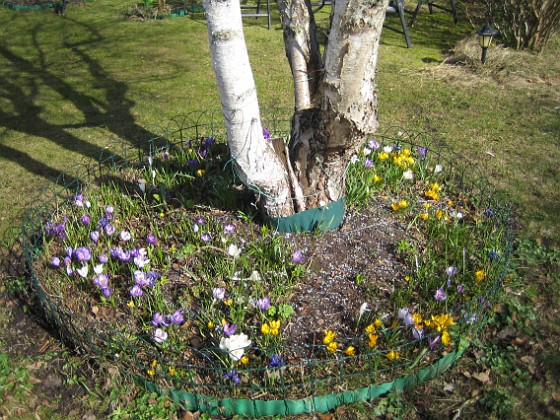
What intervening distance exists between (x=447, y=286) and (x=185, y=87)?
4497 mm

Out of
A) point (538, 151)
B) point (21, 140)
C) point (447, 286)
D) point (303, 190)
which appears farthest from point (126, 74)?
point (447, 286)

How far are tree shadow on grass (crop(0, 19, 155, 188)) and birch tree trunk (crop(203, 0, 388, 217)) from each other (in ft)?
6.19

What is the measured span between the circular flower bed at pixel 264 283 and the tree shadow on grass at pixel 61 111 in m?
1.21

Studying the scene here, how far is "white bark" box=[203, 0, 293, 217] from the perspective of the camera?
267 cm

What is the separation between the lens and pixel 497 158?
484 centimetres

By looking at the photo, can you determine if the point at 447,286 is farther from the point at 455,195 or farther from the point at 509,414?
the point at 455,195

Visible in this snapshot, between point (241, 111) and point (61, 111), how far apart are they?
152 inches

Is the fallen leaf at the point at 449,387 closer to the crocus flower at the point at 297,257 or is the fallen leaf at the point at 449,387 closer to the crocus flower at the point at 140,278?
the crocus flower at the point at 297,257

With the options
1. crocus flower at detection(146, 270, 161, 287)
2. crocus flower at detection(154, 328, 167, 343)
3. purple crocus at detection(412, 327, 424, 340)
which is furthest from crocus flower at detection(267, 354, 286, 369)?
crocus flower at detection(146, 270, 161, 287)

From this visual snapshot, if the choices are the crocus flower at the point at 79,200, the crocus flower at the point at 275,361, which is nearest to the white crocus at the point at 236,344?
the crocus flower at the point at 275,361

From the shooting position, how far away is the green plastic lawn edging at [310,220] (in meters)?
3.40

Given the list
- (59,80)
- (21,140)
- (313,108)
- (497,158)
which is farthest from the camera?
(59,80)

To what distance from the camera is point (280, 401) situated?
2611mm

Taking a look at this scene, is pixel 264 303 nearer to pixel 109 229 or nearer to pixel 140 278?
pixel 140 278
